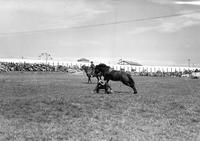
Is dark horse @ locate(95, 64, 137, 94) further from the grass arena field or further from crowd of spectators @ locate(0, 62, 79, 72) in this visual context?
crowd of spectators @ locate(0, 62, 79, 72)

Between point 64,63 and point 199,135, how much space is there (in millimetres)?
64361

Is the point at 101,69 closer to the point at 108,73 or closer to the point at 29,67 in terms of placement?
the point at 108,73

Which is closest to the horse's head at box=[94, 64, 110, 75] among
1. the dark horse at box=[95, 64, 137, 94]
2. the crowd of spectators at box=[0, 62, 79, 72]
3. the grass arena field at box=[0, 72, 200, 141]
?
the dark horse at box=[95, 64, 137, 94]

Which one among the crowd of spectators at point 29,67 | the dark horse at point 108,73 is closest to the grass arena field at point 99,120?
the dark horse at point 108,73

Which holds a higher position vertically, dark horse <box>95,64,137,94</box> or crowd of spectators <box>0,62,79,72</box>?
crowd of spectators <box>0,62,79,72</box>

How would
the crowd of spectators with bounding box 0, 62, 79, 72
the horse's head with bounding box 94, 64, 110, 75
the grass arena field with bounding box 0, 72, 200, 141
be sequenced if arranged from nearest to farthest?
the grass arena field with bounding box 0, 72, 200, 141
the horse's head with bounding box 94, 64, 110, 75
the crowd of spectators with bounding box 0, 62, 79, 72

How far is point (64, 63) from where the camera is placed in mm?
73750

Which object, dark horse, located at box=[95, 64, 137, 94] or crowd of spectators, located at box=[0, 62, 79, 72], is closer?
dark horse, located at box=[95, 64, 137, 94]

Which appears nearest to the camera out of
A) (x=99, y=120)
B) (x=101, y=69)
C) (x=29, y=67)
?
(x=99, y=120)

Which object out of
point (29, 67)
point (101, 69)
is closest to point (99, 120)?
point (101, 69)

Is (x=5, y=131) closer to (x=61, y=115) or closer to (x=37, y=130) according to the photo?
(x=37, y=130)

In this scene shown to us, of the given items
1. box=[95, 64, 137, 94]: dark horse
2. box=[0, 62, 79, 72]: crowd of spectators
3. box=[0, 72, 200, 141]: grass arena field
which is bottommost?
box=[0, 72, 200, 141]: grass arena field

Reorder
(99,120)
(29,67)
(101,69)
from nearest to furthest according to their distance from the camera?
(99,120) → (101,69) → (29,67)

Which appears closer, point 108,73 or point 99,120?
point 99,120
